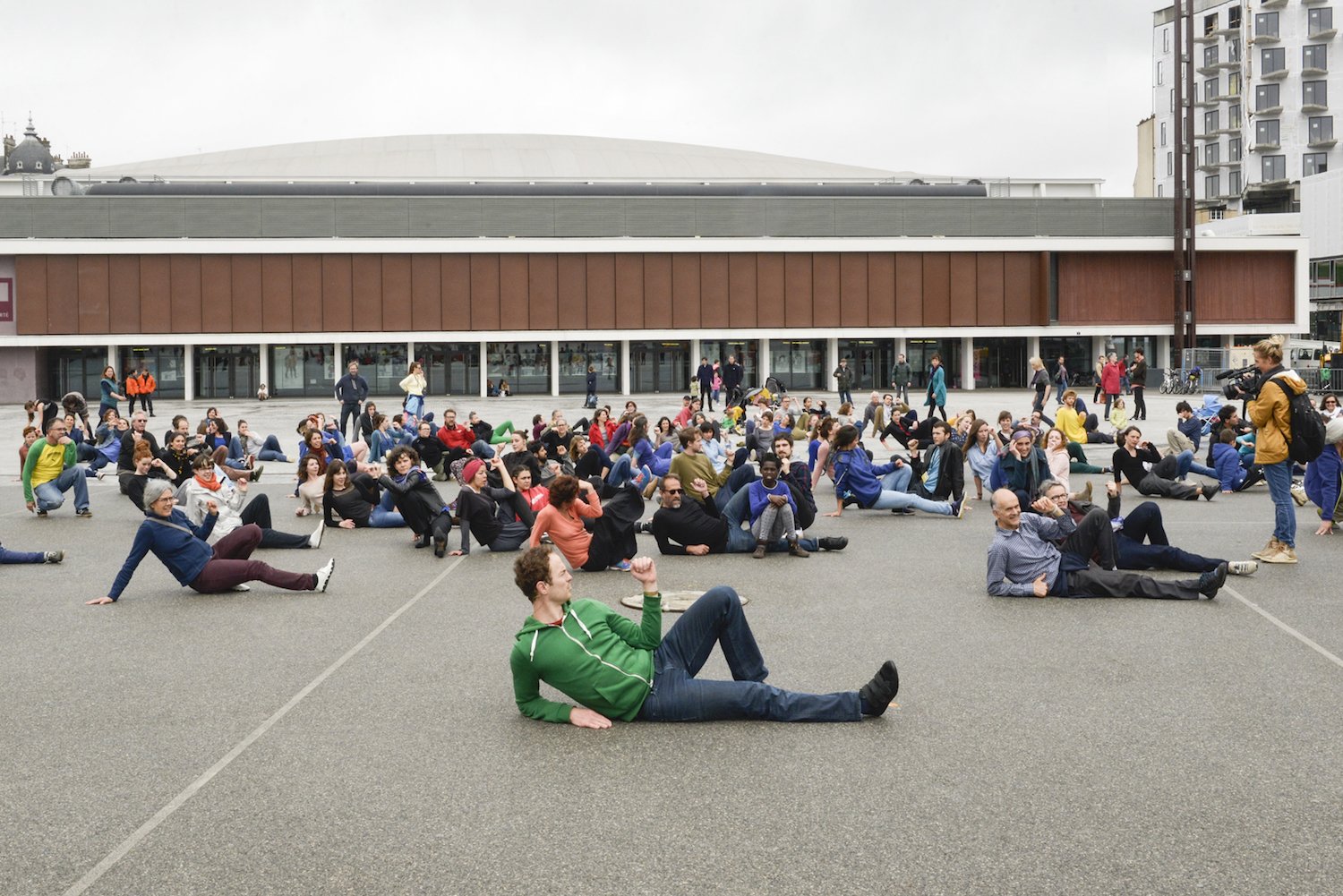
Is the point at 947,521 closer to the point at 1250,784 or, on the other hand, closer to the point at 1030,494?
the point at 1030,494

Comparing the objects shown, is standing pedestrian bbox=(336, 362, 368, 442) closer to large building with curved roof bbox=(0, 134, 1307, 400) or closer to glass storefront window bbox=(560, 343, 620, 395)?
large building with curved roof bbox=(0, 134, 1307, 400)

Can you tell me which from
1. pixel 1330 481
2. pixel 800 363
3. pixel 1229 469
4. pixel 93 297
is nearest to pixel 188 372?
pixel 93 297

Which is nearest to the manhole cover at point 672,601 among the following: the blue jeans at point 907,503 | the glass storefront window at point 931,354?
the blue jeans at point 907,503

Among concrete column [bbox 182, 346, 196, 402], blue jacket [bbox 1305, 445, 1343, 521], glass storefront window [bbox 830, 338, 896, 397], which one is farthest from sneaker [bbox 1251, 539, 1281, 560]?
concrete column [bbox 182, 346, 196, 402]

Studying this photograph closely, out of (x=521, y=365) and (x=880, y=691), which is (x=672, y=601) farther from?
(x=521, y=365)

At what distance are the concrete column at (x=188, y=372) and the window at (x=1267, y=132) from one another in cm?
7437

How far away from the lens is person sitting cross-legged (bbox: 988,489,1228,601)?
1073cm

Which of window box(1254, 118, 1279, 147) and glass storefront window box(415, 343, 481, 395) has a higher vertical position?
window box(1254, 118, 1279, 147)

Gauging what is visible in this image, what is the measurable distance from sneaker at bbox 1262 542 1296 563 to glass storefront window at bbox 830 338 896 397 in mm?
47749

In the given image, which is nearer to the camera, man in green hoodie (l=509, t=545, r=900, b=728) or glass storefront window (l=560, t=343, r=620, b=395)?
man in green hoodie (l=509, t=545, r=900, b=728)

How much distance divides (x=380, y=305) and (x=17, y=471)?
1305 inches

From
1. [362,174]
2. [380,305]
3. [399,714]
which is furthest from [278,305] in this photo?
[399,714]

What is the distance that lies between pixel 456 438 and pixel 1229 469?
12722 millimetres

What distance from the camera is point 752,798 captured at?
19.7 feet
